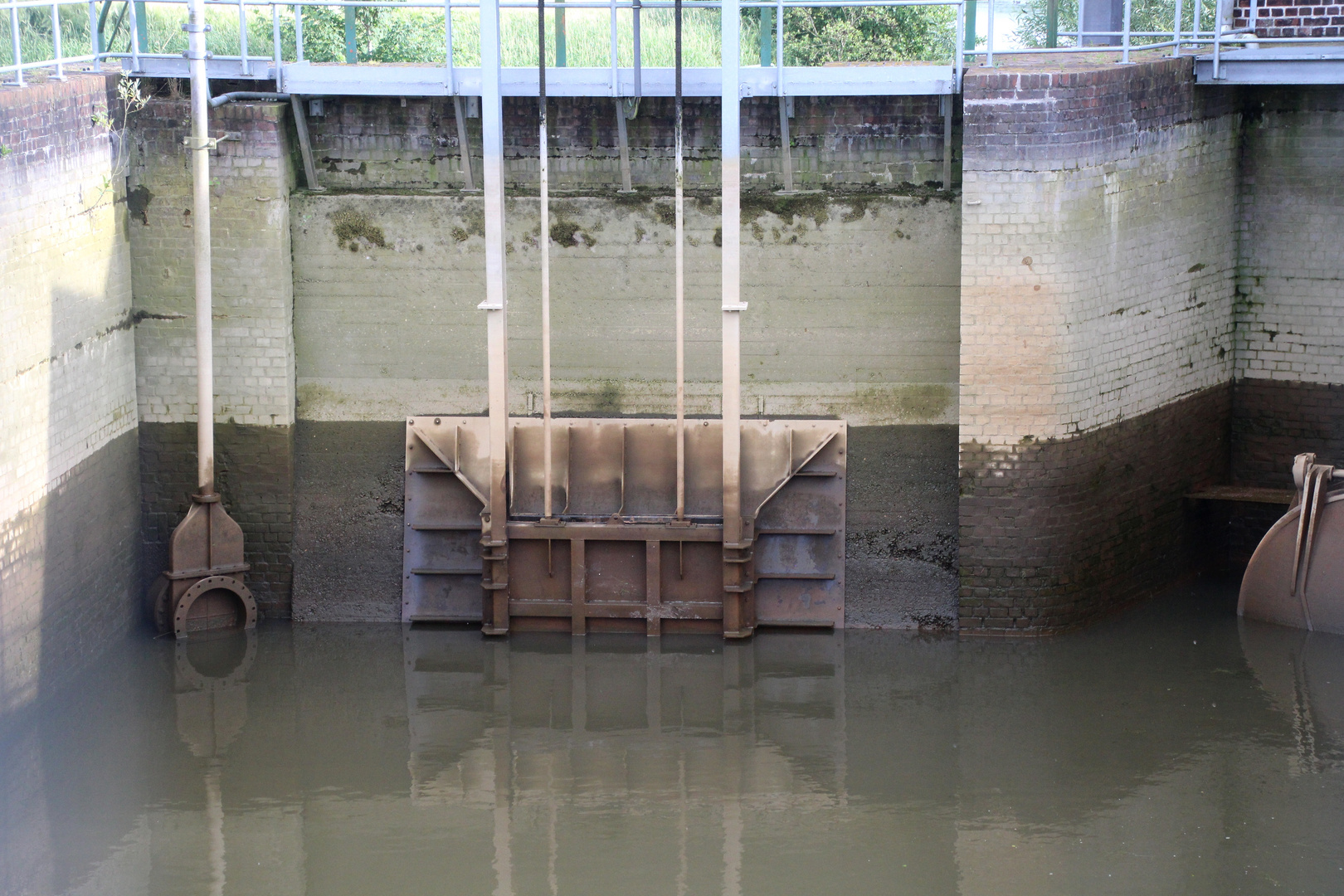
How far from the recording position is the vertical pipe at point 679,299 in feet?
34.0

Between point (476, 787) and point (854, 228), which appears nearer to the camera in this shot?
point (476, 787)

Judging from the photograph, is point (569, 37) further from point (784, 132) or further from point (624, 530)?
point (624, 530)

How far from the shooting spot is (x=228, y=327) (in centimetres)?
1104

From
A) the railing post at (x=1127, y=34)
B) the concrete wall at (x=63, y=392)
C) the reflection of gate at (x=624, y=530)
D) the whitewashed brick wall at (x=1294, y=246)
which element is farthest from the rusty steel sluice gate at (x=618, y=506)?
the whitewashed brick wall at (x=1294, y=246)

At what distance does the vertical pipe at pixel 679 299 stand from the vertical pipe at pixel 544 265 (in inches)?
34.3

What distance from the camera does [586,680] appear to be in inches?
405

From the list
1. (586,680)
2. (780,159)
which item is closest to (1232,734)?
(586,680)

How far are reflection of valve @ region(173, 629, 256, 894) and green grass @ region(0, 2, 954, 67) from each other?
6517 mm

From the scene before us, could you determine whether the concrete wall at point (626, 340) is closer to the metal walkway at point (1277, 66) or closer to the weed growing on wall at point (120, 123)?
the weed growing on wall at point (120, 123)

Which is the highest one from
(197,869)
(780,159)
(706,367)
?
(780,159)

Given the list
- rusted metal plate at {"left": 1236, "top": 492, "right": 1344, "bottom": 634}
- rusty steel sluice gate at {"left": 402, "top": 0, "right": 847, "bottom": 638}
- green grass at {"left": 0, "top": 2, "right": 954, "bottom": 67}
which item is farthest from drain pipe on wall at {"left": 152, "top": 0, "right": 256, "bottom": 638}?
rusted metal plate at {"left": 1236, "top": 492, "right": 1344, "bottom": 634}

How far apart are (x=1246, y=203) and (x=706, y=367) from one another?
4236 millimetres

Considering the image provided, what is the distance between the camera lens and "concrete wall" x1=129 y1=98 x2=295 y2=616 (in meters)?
10.8

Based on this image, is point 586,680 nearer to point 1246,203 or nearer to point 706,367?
point 706,367
